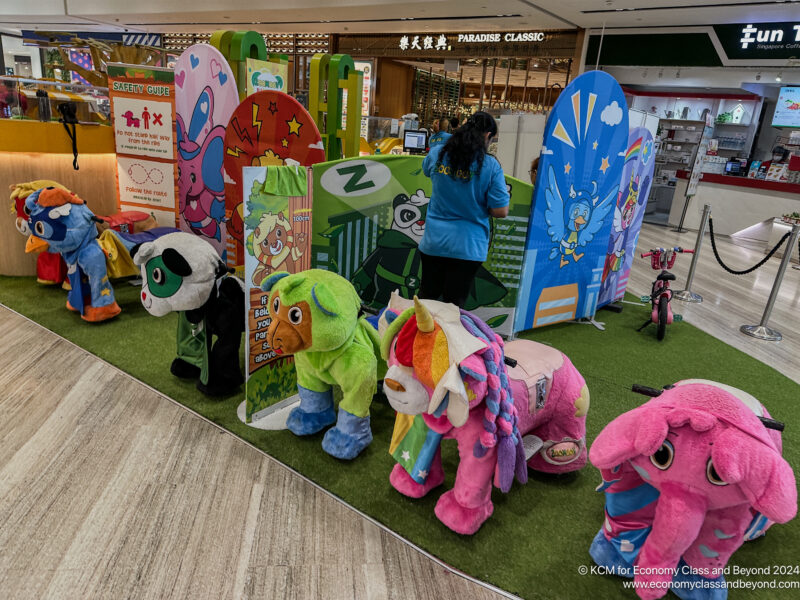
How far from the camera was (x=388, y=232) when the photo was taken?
3469 mm

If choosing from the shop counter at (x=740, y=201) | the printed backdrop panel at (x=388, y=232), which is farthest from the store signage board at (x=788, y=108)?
the printed backdrop panel at (x=388, y=232)

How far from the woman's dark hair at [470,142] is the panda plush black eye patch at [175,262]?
4.70ft

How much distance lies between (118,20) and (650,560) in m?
17.0

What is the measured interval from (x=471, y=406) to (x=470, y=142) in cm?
146

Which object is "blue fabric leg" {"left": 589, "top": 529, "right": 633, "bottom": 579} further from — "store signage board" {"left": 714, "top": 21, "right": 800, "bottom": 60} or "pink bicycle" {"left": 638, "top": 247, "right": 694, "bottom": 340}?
"store signage board" {"left": 714, "top": 21, "right": 800, "bottom": 60}

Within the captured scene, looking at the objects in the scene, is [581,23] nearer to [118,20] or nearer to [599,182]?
[599,182]

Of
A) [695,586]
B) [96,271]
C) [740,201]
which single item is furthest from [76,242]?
[740,201]

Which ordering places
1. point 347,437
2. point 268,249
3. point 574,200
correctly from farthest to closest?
point 574,200 < point 268,249 < point 347,437

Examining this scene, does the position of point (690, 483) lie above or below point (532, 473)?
above

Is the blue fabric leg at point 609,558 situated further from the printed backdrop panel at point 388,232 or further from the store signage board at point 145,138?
the store signage board at point 145,138

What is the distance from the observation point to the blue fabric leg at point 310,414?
2.55 metres

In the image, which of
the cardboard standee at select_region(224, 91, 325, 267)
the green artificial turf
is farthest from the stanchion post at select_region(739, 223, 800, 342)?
the cardboard standee at select_region(224, 91, 325, 267)

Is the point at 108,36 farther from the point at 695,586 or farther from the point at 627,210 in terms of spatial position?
the point at 695,586

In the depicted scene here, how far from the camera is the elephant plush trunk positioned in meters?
1.58
